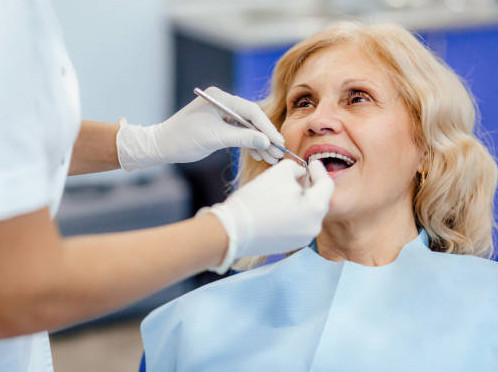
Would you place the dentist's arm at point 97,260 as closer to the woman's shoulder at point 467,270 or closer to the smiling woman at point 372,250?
the smiling woman at point 372,250

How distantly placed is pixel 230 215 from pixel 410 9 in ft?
7.65

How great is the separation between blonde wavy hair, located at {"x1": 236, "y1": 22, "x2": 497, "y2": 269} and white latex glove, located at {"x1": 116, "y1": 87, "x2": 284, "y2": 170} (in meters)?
0.26

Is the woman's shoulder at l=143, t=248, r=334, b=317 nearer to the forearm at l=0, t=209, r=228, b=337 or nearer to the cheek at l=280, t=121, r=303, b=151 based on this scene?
the cheek at l=280, t=121, r=303, b=151

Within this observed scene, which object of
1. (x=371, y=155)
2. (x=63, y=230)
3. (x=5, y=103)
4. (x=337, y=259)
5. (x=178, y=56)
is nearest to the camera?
(x=5, y=103)

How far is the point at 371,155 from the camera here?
131 centimetres

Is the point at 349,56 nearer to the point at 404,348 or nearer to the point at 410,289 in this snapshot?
the point at 410,289

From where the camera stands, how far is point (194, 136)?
4.38ft

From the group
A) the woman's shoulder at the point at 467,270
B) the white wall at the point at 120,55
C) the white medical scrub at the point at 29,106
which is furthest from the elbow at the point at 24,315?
the white wall at the point at 120,55

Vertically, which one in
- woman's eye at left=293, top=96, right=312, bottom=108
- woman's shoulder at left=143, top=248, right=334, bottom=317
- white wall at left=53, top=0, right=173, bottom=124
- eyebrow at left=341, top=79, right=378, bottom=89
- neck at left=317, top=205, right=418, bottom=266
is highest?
eyebrow at left=341, top=79, right=378, bottom=89

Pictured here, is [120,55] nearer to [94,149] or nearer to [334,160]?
[94,149]

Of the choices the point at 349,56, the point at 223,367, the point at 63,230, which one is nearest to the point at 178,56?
the point at 63,230

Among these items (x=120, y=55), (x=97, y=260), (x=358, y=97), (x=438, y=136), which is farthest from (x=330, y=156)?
(x=120, y=55)

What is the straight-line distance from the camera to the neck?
4.52 ft

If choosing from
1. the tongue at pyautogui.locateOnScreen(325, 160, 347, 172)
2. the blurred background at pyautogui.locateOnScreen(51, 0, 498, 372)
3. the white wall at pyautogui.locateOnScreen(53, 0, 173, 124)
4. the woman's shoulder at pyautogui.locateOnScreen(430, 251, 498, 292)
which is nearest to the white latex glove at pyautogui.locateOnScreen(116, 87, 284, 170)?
the tongue at pyautogui.locateOnScreen(325, 160, 347, 172)
